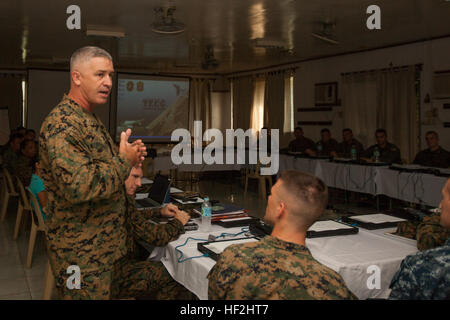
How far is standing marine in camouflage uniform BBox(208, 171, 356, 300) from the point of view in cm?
135

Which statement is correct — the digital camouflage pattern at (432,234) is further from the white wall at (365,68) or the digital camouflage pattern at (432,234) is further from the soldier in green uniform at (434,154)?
the white wall at (365,68)

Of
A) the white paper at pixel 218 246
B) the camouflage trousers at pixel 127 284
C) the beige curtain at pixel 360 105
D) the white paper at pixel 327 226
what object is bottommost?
the camouflage trousers at pixel 127 284

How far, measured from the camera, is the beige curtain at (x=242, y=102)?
39.5 ft

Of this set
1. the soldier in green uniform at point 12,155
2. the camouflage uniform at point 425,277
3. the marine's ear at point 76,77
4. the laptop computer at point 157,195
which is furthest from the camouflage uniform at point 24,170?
the camouflage uniform at point 425,277

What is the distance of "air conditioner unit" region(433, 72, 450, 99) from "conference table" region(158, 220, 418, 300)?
18.9ft

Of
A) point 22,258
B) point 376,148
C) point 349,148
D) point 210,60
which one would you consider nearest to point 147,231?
point 22,258

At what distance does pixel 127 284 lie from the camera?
213 centimetres

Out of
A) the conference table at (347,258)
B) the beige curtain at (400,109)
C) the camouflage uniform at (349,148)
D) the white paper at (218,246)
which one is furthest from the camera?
the camouflage uniform at (349,148)

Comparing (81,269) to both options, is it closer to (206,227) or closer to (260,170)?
(206,227)

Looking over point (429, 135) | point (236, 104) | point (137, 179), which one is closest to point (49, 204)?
point (137, 179)

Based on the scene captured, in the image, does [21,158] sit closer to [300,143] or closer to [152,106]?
[152,106]

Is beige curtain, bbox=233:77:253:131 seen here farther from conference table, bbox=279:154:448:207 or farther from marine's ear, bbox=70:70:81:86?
marine's ear, bbox=70:70:81:86

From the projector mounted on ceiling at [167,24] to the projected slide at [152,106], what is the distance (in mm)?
4874

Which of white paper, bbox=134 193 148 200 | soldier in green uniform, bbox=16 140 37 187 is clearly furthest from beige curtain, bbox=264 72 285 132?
white paper, bbox=134 193 148 200
